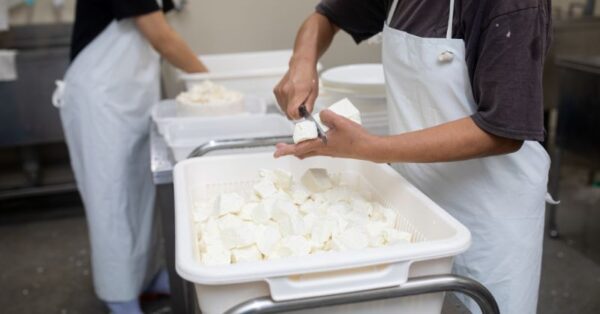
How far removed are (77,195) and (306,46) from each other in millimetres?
2399

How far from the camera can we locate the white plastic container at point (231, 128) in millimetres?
1546

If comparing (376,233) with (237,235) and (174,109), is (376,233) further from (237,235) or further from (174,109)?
(174,109)

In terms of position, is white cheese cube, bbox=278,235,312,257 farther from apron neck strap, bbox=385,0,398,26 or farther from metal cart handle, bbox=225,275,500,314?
apron neck strap, bbox=385,0,398,26

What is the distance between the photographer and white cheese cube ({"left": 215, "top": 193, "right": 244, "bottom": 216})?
0.92 metres

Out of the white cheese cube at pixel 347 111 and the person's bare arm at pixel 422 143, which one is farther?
the white cheese cube at pixel 347 111

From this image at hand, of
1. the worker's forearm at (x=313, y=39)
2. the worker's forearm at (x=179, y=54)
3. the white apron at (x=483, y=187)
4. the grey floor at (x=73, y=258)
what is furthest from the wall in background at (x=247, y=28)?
the white apron at (x=483, y=187)

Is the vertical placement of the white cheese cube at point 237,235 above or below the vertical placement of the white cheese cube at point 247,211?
above

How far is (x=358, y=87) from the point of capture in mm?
1685

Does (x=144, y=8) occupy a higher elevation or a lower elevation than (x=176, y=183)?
higher

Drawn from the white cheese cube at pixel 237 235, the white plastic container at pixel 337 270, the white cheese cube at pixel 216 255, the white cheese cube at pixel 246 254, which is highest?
the white plastic container at pixel 337 270

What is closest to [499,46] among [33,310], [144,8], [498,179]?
[498,179]

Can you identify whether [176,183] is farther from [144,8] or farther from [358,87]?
[144,8]

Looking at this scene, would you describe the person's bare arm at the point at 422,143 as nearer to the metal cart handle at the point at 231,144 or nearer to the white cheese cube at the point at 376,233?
the white cheese cube at the point at 376,233

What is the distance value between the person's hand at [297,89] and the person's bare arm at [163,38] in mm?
759
